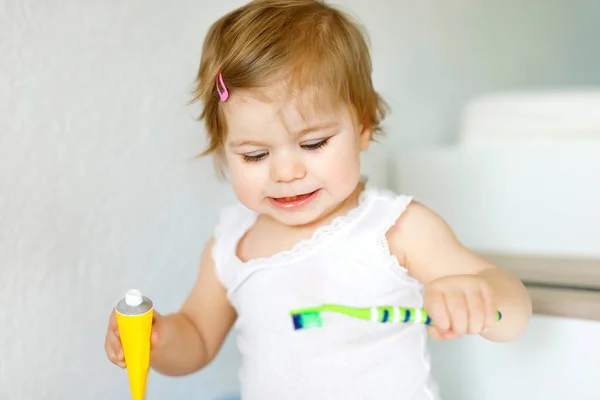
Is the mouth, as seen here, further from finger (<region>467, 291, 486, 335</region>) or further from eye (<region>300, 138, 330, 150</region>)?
finger (<region>467, 291, 486, 335</region>)

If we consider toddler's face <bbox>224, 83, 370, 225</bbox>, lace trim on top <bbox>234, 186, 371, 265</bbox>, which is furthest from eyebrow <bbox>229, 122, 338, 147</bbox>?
lace trim on top <bbox>234, 186, 371, 265</bbox>

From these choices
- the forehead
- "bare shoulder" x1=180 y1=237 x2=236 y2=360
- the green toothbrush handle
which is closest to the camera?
the green toothbrush handle

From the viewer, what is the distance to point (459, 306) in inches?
22.0

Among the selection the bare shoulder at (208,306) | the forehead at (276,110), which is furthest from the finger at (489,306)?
the bare shoulder at (208,306)

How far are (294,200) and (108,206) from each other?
0.20 metres

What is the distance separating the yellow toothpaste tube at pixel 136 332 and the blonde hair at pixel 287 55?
0.19 meters

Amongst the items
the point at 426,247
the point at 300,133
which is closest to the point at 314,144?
the point at 300,133

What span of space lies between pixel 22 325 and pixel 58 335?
0.14 feet

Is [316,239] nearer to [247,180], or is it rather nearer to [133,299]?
[247,180]

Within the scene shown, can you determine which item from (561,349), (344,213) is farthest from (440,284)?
(561,349)

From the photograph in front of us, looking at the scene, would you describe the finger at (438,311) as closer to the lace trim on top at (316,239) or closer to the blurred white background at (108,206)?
the lace trim on top at (316,239)

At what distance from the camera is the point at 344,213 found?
74cm

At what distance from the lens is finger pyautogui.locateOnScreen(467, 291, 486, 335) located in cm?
55

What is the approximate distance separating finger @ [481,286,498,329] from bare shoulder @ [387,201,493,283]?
0.33ft
